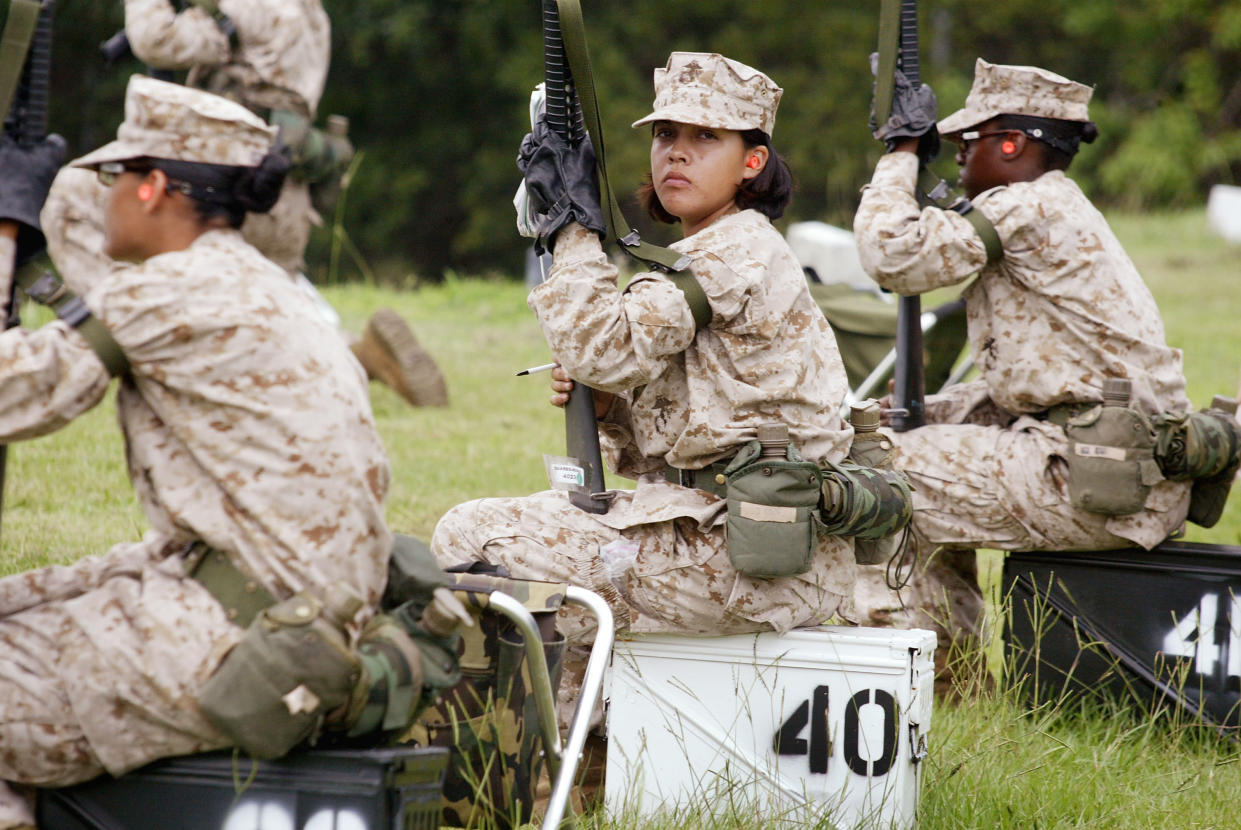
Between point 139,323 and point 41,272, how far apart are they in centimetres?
73

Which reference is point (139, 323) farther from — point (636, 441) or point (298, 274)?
point (298, 274)

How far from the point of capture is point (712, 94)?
4.25 metres

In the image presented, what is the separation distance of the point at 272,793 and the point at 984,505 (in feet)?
10.3

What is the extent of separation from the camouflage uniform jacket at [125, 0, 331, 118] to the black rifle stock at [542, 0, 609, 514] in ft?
8.25

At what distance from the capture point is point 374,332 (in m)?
8.91

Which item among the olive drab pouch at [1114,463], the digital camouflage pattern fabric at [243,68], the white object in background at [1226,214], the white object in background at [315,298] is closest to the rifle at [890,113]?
the olive drab pouch at [1114,463]

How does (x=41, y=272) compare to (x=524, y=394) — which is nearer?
(x=41, y=272)

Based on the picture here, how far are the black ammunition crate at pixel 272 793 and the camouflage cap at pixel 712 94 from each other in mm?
2022

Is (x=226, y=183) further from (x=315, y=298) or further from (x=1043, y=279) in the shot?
(x=1043, y=279)

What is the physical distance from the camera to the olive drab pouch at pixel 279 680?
2781mm

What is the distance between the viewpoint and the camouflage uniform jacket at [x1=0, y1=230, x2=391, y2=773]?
284cm

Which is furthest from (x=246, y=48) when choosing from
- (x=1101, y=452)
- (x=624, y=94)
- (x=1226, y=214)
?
(x=624, y=94)

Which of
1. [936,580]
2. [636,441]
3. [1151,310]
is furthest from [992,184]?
[636,441]

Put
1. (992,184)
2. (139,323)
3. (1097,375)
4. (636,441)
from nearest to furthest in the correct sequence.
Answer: (139,323) → (636,441) → (1097,375) → (992,184)
